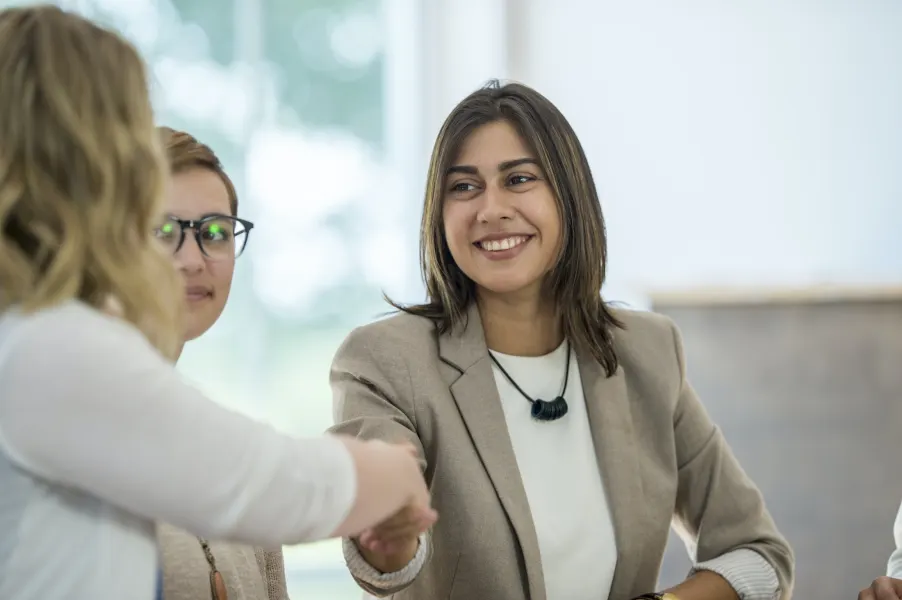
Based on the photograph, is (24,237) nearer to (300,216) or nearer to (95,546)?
(95,546)

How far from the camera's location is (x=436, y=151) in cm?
189

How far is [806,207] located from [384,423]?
2.50 meters

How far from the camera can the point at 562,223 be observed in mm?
1890

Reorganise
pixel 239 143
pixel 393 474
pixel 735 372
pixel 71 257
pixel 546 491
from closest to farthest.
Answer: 1. pixel 71 257
2. pixel 393 474
3. pixel 546 491
4. pixel 735 372
5. pixel 239 143

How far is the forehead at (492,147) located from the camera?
1841 mm

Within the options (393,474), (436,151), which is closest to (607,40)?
(436,151)

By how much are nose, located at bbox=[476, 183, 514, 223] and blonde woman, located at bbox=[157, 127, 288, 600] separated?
1.59 feet

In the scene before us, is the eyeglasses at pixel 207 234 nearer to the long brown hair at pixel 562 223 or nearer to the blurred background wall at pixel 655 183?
the long brown hair at pixel 562 223

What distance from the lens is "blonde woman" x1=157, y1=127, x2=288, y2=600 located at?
1.37 m

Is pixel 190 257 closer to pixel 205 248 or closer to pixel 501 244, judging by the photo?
pixel 205 248

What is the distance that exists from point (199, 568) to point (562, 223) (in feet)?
3.11

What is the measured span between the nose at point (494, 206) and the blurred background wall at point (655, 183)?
3.11ft

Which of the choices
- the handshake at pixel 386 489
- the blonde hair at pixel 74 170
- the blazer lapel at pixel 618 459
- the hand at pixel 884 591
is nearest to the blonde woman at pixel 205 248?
the handshake at pixel 386 489

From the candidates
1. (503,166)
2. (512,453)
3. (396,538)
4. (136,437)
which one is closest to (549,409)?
(512,453)
